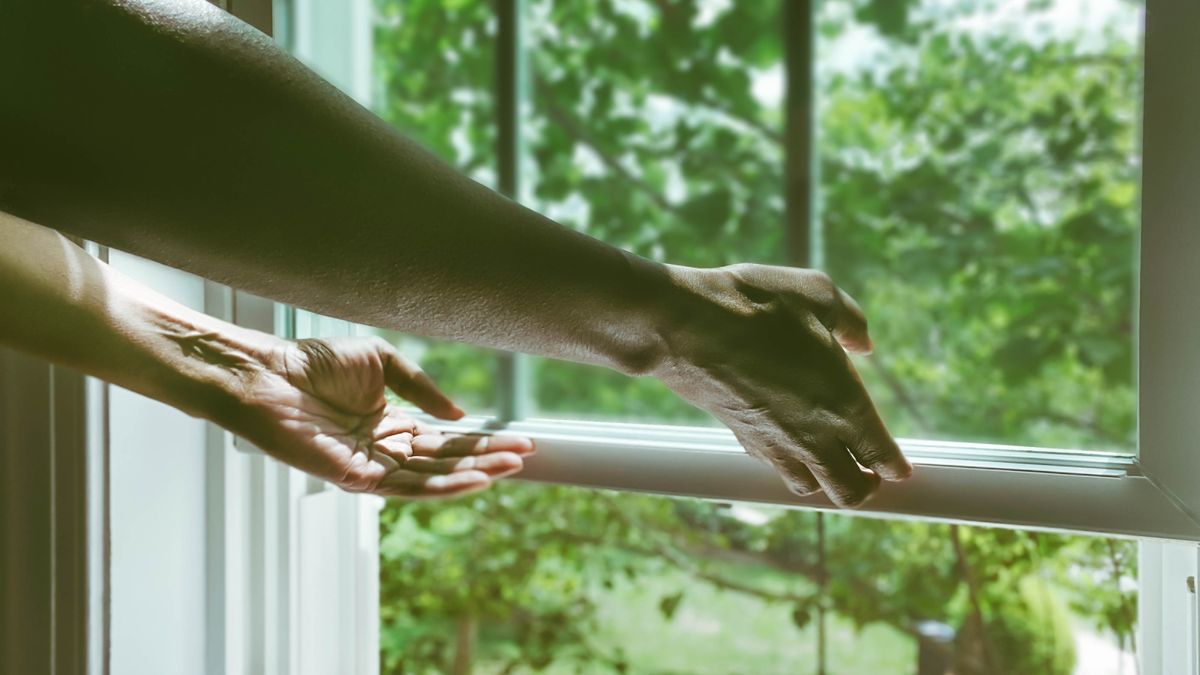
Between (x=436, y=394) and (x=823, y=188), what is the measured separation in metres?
1.98

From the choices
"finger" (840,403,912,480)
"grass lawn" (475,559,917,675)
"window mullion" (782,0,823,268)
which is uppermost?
"window mullion" (782,0,823,268)

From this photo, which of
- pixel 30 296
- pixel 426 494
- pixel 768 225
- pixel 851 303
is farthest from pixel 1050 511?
pixel 768 225

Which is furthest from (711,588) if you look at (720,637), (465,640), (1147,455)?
(1147,455)

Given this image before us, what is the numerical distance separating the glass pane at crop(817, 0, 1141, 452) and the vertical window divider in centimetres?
110

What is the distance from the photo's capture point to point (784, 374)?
1.83 ft

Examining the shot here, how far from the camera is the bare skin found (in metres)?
0.41

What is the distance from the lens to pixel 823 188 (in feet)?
7.99

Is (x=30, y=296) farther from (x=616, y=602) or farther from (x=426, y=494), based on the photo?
(x=616, y=602)

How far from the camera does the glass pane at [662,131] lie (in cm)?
234

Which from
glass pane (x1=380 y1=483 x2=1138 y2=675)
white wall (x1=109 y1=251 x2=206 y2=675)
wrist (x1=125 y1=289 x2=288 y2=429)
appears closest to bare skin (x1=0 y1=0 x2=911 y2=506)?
wrist (x1=125 y1=289 x2=288 y2=429)

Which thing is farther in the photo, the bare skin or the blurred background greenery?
the blurred background greenery

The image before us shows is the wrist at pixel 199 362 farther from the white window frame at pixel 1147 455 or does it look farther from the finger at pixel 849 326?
the finger at pixel 849 326

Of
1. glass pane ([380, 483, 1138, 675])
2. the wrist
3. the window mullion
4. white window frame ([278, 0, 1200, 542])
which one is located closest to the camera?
white window frame ([278, 0, 1200, 542])

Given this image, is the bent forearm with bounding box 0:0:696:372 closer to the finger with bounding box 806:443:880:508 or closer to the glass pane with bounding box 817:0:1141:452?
the finger with bounding box 806:443:880:508
